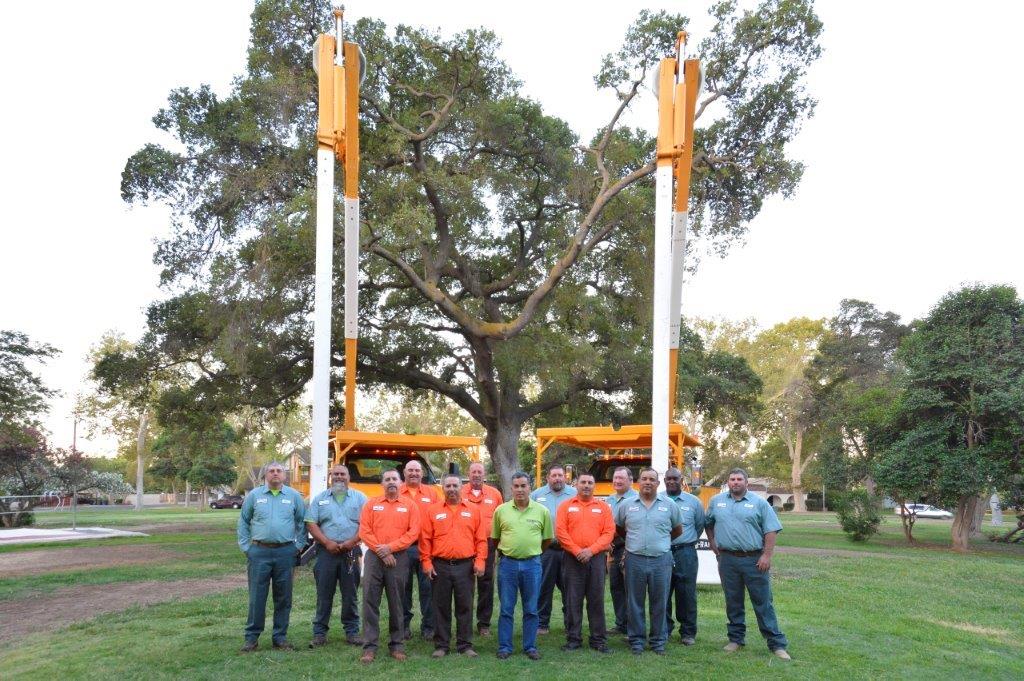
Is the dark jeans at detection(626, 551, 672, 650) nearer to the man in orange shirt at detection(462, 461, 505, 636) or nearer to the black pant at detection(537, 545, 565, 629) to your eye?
the black pant at detection(537, 545, 565, 629)

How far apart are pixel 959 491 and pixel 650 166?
11.5m

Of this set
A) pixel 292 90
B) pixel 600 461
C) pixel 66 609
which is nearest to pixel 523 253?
pixel 292 90

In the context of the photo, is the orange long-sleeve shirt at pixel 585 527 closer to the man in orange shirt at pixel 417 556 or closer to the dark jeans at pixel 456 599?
the dark jeans at pixel 456 599

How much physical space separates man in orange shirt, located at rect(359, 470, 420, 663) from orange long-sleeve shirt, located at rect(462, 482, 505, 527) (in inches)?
25.4

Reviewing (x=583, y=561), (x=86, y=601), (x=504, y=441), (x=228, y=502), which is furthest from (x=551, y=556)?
(x=228, y=502)

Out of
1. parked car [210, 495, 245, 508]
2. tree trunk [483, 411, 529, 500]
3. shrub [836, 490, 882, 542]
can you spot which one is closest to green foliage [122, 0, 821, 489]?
tree trunk [483, 411, 529, 500]

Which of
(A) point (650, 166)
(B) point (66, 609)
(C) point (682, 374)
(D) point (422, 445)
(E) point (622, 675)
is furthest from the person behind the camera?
(C) point (682, 374)

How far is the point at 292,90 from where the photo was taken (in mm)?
19062

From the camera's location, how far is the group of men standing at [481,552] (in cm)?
743

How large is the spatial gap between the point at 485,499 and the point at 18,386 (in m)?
26.0

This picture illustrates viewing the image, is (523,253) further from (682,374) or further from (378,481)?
(378,481)

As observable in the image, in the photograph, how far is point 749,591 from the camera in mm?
7621

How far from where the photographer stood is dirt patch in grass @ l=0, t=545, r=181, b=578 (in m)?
15.6

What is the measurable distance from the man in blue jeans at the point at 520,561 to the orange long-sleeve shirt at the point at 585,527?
211 millimetres
